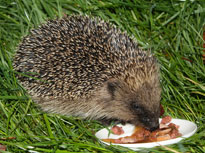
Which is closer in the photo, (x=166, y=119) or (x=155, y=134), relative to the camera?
(x=155, y=134)

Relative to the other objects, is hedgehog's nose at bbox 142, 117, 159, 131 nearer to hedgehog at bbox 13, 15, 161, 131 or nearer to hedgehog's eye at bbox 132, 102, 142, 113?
hedgehog at bbox 13, 15, 161, 131

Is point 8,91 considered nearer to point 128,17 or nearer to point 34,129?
point 34,129

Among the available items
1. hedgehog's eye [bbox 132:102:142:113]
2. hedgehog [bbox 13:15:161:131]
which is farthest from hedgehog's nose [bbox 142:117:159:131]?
hedgehog's eye [bbox 132:102:142:113]

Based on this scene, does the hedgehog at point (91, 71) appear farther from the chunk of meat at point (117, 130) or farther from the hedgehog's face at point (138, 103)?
the chunk of meat at point (117, 130)

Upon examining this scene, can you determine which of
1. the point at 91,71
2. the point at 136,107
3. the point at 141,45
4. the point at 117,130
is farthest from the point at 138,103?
the point at 141,45

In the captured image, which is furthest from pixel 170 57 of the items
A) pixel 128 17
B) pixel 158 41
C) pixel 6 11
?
pixel 6 11

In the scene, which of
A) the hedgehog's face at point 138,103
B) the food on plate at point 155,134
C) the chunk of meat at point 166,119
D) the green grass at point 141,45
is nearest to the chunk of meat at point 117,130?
the food on plate at point 155,134

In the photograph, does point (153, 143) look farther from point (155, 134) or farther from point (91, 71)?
point (91, 71)
